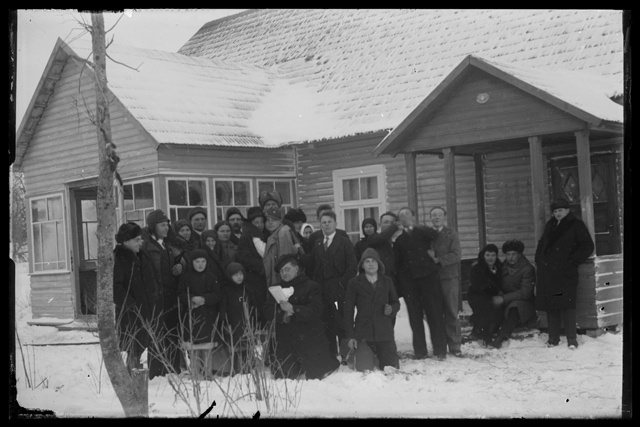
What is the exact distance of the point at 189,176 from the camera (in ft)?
40.1

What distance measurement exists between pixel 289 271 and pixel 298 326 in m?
0.56

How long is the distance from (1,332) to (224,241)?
12.1 feet

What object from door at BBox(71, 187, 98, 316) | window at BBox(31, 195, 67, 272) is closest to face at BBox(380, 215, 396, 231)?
door at BBox(71, 187, 98, 316)

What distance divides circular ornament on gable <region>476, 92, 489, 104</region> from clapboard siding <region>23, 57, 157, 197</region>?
5.34 m

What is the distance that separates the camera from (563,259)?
834 centimetres

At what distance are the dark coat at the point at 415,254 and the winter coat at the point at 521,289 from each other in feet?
3.73

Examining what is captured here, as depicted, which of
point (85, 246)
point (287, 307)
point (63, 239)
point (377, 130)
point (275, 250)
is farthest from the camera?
point (85, 246)

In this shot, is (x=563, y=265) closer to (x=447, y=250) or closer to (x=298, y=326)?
(x=447, y=250)

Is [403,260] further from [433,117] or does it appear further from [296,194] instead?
[296,194]

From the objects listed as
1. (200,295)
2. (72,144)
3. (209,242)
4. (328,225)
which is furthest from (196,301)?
(72,144)

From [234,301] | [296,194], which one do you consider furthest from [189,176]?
[234,301]

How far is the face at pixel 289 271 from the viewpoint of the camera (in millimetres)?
7449

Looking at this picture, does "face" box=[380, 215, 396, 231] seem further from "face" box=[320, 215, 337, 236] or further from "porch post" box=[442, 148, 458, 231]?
"porch post" box=[442, 148, 458, 231]

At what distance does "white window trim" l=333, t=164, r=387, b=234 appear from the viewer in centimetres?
1286
